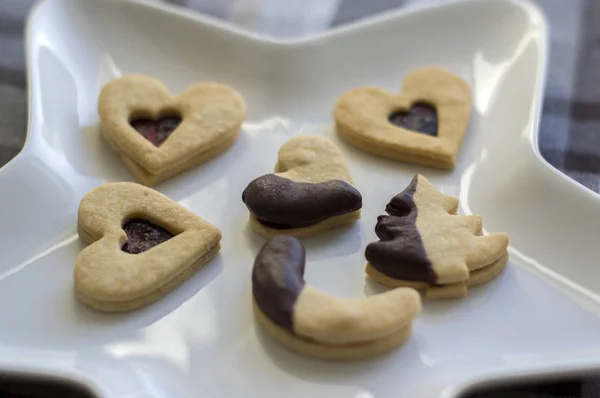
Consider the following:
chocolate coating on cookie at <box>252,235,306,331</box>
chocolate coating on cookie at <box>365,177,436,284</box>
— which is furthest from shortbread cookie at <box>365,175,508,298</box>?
chocolate coating on cookie at <box>252,235,306,331</box>

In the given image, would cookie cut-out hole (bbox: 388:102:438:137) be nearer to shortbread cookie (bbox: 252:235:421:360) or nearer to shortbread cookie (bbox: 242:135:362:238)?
shortbread cookie (bbox: 242:135:362:238)

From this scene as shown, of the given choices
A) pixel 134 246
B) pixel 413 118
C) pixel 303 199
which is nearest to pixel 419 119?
pixel 413 118

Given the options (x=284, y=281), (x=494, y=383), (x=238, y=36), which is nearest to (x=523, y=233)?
(x=494, y=383)

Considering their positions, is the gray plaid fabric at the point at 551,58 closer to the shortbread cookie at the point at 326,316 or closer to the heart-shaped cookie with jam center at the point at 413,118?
the heart-shaped cookie with jam center at the point at 413,118

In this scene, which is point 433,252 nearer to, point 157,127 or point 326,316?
point 326,316

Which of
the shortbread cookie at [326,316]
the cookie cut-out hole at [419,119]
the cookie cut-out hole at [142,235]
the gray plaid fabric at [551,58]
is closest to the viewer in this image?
the shortbread cookie at [326,316]

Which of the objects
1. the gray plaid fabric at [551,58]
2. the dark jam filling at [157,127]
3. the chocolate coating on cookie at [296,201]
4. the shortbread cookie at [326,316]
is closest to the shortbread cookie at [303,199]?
the chocolate coating on cookie at [296,201]
